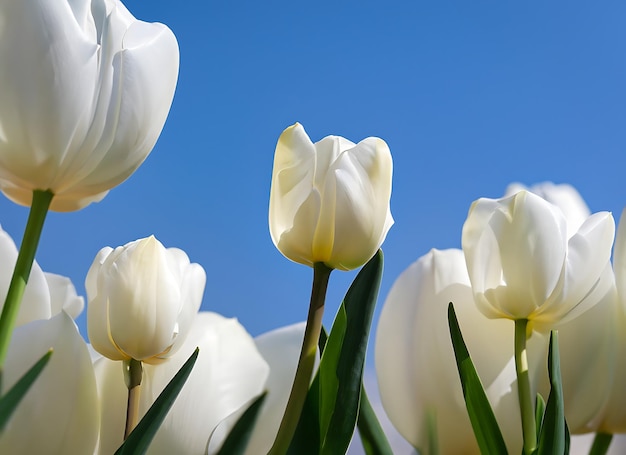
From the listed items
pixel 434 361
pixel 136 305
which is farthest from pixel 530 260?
pixel 136 305

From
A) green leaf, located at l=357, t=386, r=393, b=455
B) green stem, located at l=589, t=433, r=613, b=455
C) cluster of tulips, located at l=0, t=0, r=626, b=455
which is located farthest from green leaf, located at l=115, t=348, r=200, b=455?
green stem, located at l=589, t=433, r=613, b=455

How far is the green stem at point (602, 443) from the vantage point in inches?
15.5

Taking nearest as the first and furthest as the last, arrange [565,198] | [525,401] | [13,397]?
[13,397] < [525,401] < [565,198]

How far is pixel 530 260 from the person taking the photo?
1.18 feet

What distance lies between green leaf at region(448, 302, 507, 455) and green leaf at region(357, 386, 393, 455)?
0.04 metres

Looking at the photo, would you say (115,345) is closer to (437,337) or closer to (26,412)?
(26,412)

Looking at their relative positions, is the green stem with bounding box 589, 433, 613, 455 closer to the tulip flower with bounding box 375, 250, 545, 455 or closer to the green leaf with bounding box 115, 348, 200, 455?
the tulip flower with bounding box 375, 250, 545, 455

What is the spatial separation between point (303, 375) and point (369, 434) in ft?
0.32

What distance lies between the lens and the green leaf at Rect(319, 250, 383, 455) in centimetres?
29

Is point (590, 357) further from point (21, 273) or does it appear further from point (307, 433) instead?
point (21, 273)

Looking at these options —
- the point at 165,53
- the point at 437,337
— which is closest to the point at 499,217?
the point at 437,337

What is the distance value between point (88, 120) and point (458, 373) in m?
0.22

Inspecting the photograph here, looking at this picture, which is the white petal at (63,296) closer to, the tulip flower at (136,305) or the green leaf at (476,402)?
the tulip flower at (136,305)

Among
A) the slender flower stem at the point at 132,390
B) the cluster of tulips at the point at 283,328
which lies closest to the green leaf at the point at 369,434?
the cluster of tulips at the point at 283,328
